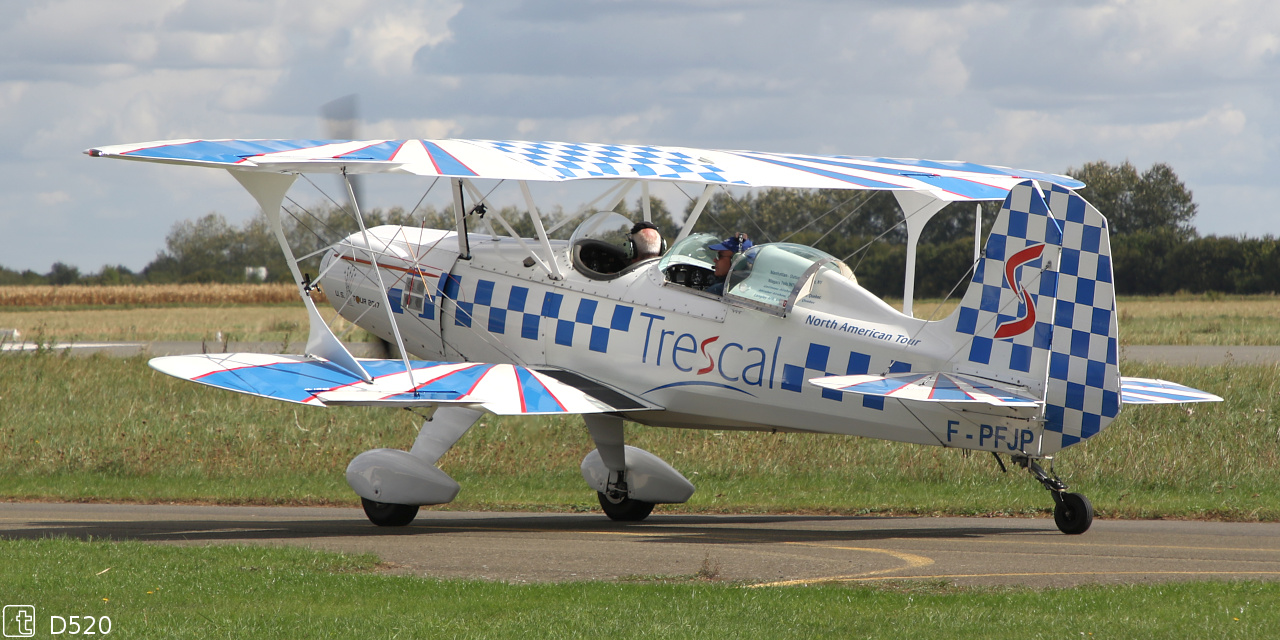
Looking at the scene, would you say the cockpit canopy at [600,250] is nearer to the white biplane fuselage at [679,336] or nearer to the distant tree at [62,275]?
the white biplane fuselage at [679,336]

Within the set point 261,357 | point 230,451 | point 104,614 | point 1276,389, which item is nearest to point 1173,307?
point 1276,389

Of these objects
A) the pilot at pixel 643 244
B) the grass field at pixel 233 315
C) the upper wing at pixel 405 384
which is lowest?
the grass field at pixel 233 315

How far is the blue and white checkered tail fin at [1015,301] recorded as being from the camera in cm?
981

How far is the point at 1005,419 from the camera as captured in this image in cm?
1007

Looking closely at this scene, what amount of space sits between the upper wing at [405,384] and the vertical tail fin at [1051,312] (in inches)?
128

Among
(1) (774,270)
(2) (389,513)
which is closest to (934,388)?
(1) (774,270)

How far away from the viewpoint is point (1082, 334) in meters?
9.68

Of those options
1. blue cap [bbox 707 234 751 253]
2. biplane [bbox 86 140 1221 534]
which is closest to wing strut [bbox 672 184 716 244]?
biplane [bbox 86 140 1221 534]

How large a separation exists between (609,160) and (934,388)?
161 inches

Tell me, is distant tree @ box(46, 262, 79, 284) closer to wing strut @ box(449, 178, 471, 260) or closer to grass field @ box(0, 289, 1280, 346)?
grass field @ box(0, 289, 1280, 346)

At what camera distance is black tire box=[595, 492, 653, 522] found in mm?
13156

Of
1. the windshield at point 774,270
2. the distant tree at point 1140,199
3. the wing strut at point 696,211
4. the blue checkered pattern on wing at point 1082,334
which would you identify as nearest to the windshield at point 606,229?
the wing strut at point 696,211

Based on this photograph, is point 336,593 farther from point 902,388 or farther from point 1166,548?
point 1166,548

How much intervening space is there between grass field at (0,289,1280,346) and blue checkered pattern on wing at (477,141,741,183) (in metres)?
14.1
